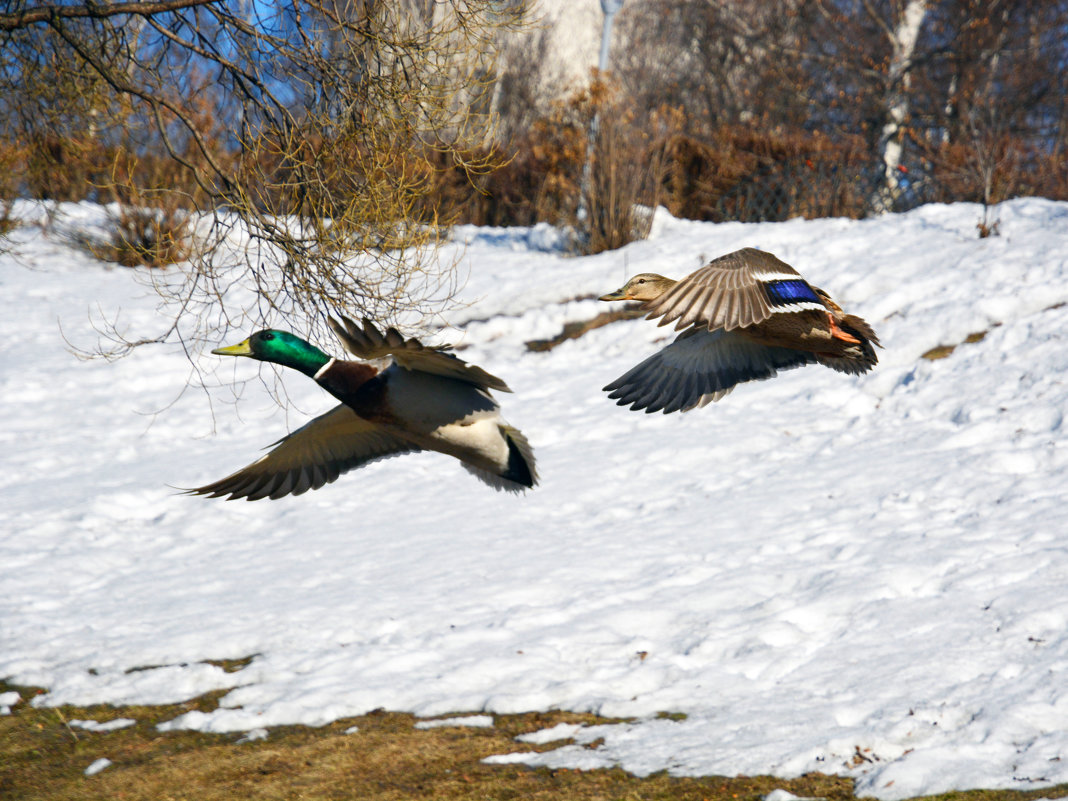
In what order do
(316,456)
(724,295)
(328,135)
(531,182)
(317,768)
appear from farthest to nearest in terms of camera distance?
(531,182) < (328,135) < (317,768) < (316,456) < (724,295)

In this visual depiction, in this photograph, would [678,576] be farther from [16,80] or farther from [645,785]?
[16,80]

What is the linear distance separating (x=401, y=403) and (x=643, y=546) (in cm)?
413

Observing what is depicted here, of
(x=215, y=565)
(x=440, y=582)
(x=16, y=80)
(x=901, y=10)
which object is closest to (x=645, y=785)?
(x=440, y=582)

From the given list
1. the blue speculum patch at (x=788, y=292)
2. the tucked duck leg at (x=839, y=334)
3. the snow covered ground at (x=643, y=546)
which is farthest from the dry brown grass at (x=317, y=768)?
the blue speculum patch at (x=788, y=292)

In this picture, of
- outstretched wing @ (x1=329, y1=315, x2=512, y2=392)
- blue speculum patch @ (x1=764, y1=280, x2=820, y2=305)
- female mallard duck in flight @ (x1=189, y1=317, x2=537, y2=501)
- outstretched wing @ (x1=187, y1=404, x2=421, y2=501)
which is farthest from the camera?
outstretched wing @ (x1=187, y1=404, x2=421, y2=501)

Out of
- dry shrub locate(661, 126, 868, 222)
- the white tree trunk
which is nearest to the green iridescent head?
dry shrub locate(661, 126, 868, 222)

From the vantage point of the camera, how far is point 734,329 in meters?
3.22

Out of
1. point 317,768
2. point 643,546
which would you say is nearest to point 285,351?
point 317,768

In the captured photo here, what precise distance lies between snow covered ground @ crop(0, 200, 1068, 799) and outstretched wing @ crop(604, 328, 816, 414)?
1.67 metres

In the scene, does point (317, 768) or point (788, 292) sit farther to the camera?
point (317, 768)

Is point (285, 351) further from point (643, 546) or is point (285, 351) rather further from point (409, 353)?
point (643, 546)

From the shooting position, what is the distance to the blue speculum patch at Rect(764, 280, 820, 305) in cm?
308

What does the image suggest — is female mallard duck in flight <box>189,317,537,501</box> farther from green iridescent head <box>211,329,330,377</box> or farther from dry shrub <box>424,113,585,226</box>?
dry shrub <box>424,113,585,226</box>

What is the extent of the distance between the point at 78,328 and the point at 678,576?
25.3ft
